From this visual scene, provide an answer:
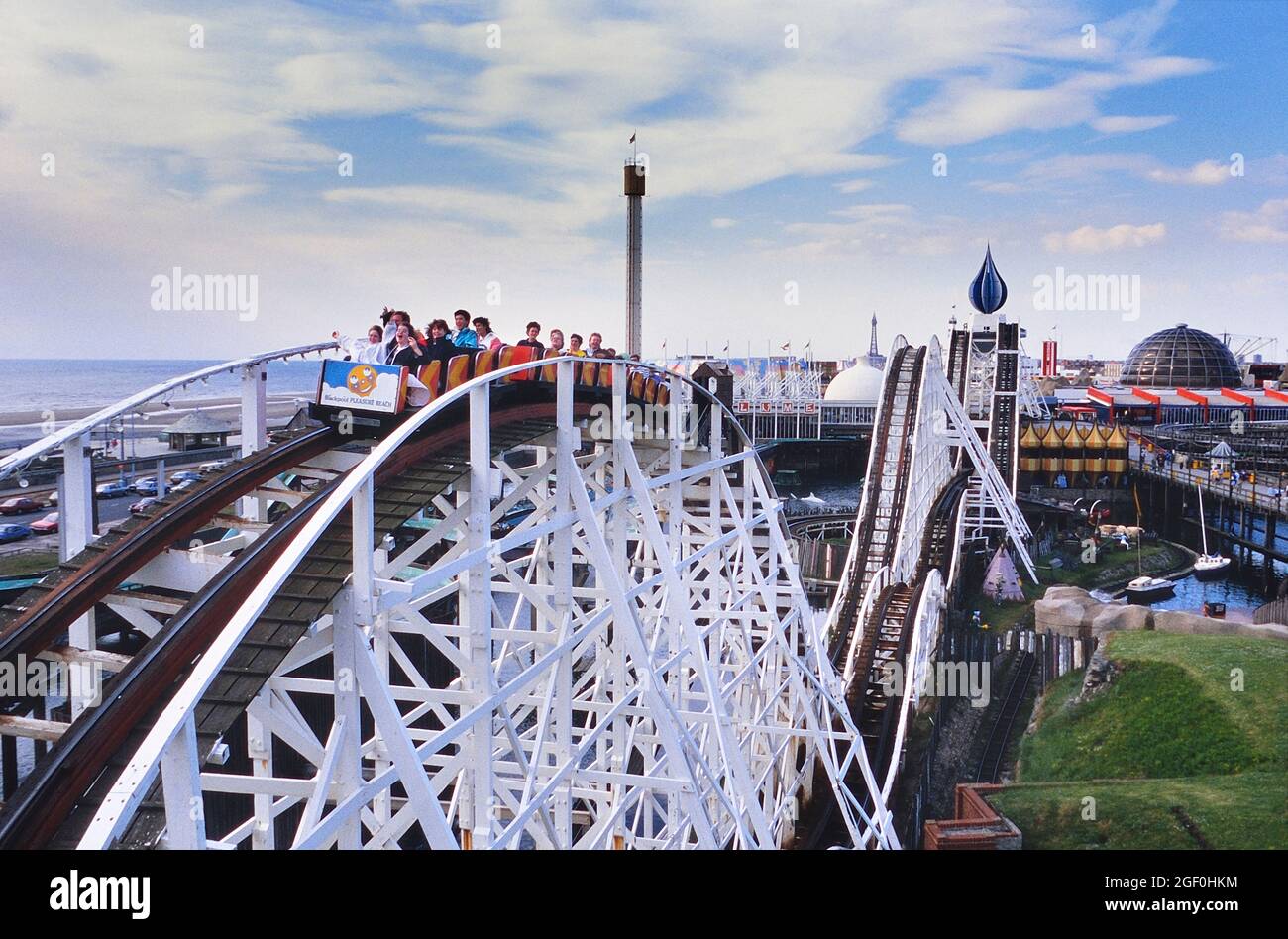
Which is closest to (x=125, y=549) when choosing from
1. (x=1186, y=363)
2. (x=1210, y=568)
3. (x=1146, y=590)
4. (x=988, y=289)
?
(x=1146, y=590)

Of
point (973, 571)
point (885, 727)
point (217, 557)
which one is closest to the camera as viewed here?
point (217, 557)

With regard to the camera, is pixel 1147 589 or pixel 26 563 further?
pixel 1147 589

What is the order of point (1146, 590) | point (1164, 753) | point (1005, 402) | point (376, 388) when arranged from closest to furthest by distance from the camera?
point (376, 388) < point (1164, 753) < point (1146, 590) < point (1005, 402)

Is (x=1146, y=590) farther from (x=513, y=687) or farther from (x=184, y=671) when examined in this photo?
(x=184, y=671)

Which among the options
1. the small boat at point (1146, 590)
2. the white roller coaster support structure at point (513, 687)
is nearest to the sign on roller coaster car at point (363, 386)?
the white roller coaster support structure at point (513, 687)
